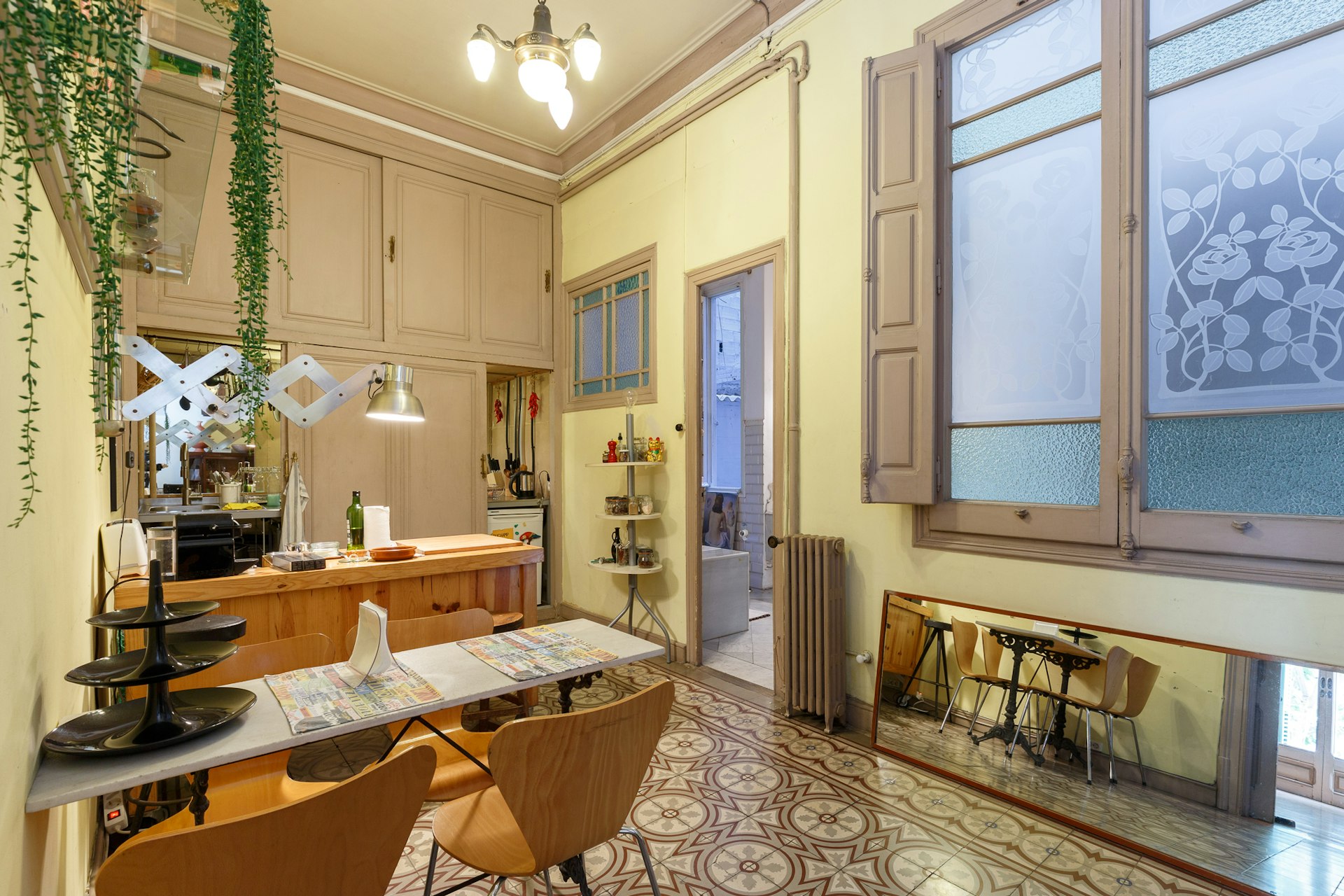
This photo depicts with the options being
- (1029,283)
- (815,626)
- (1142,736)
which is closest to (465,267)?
(815,626)

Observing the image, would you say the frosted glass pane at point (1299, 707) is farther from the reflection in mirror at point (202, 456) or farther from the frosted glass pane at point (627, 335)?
the reflection in mirror at point (202, 456)

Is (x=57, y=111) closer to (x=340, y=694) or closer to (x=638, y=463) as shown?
(x=340, y=694)

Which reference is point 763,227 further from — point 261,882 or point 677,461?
point 261,882

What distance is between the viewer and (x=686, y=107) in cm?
472

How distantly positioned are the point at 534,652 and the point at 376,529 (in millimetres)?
1619

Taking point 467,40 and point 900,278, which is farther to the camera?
point 467,40

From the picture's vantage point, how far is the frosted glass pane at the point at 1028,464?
2.73 metres

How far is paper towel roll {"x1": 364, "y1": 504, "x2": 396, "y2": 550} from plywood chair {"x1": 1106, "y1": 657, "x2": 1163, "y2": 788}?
129 inches

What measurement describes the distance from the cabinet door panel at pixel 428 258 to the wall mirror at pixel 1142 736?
416 cm

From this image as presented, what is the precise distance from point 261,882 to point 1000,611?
2818mm

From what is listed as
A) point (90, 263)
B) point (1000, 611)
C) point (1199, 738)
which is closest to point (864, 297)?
point (1000, 611)

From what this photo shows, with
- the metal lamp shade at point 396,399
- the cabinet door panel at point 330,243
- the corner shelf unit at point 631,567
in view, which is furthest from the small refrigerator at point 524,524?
the metal lamp shade at point 396,399

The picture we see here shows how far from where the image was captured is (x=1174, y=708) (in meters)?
2.39

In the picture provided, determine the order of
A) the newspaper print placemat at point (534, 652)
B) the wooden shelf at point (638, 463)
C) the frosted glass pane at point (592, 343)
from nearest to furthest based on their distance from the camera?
1. the newspaper print placemat at point (534, 652)
2. the wooden shelf at point (638, 463)
3. the frosted glass pane at point (592, 343)
